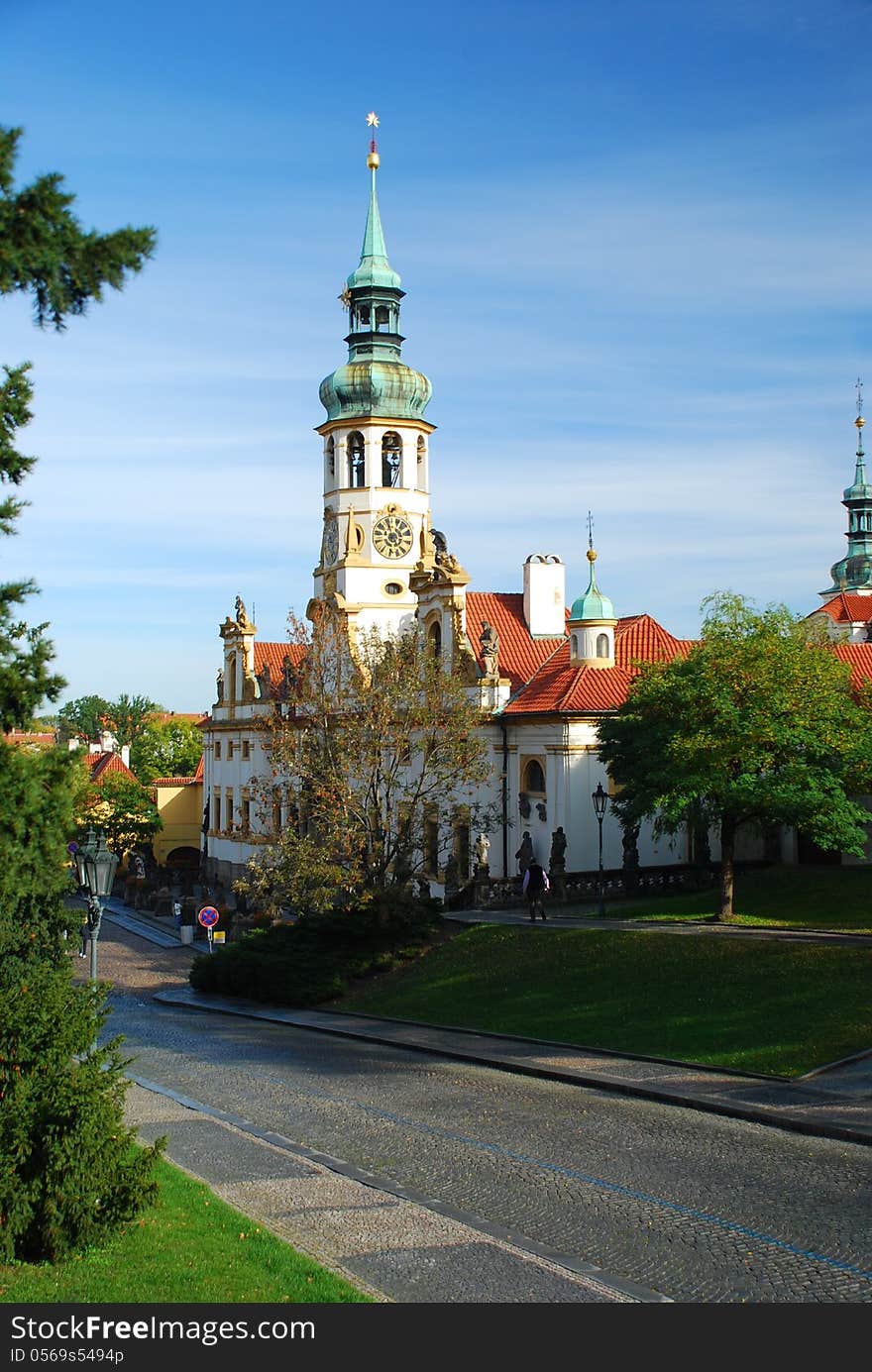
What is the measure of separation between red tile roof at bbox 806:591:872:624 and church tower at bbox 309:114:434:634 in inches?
1775

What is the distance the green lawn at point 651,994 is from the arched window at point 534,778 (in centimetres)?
997

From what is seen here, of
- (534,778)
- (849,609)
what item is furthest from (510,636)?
(849,609)

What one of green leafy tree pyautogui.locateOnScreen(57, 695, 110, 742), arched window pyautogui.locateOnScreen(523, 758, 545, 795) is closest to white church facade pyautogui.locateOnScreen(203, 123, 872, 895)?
arched window pyautogui.locateOnScreen(523, 758, 545, 795)

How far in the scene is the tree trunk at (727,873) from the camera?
114 ft

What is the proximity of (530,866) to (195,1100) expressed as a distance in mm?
16887

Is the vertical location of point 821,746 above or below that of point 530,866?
above

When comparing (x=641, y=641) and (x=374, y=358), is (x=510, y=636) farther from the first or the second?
(x=374, y=358)

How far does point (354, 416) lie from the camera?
63.5 metres

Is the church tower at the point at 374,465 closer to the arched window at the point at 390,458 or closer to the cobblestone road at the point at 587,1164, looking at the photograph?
the arched window at the point at 390,458

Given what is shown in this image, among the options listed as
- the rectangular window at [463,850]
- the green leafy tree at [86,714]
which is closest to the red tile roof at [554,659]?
the rectangular window at [463,850]

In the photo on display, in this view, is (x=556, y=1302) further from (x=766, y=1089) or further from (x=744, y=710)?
(x=744, y=710)

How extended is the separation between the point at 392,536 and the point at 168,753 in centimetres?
5556

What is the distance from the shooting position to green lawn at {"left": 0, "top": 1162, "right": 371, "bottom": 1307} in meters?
10.9
